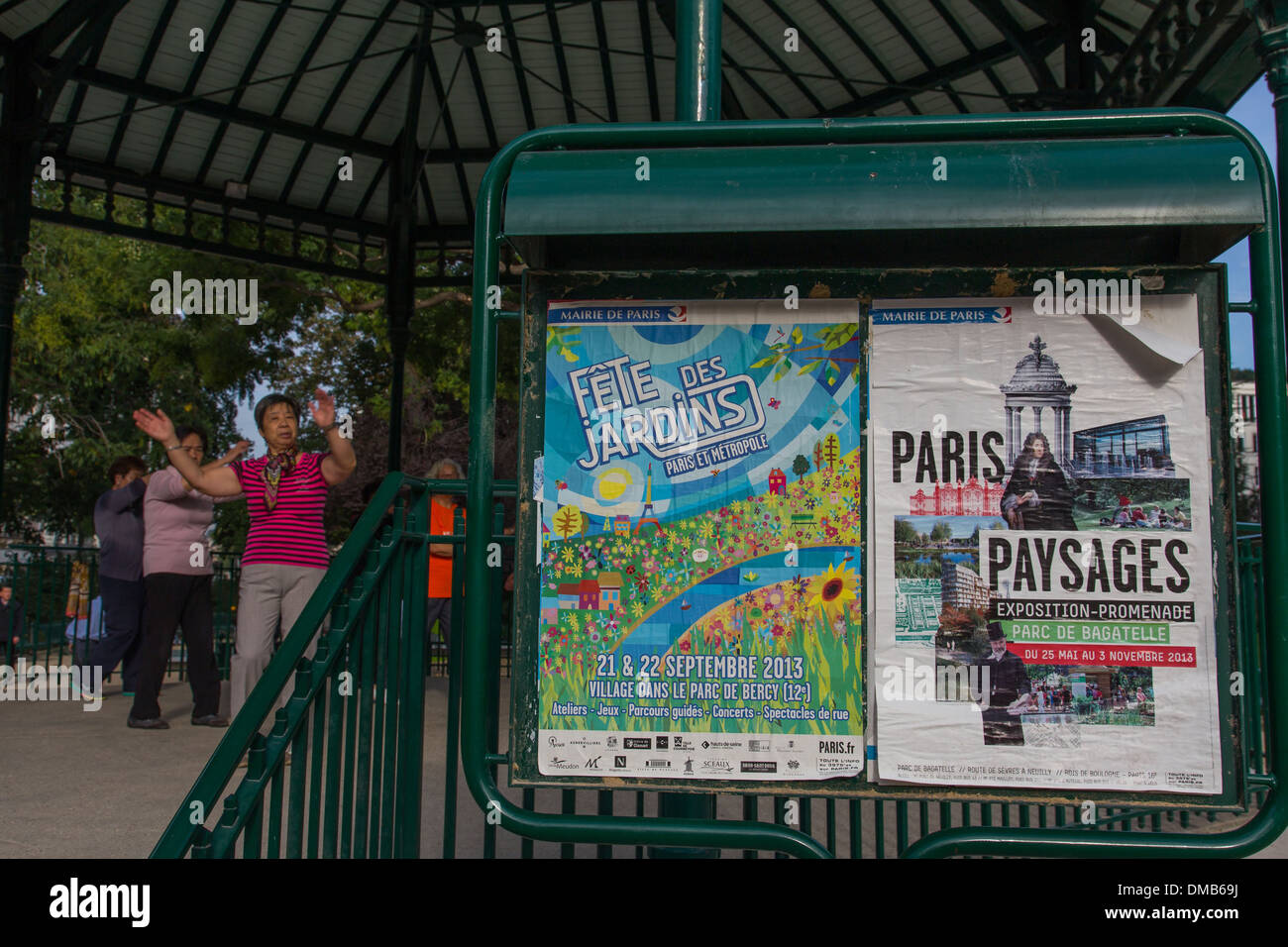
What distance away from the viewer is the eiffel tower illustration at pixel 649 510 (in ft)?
9.61

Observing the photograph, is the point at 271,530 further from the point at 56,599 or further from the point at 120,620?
the point at 56,599

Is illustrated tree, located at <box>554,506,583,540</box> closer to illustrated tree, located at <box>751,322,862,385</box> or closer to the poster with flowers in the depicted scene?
the poster with flowers

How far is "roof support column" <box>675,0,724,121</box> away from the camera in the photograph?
3586 millimetres

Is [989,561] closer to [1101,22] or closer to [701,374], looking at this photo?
[701,374]

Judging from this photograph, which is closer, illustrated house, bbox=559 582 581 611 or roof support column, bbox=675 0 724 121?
illustrated house, bbox=559 582 581 611

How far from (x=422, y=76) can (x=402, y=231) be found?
1.67 metres

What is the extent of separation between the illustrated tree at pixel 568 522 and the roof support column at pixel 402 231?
803 cm

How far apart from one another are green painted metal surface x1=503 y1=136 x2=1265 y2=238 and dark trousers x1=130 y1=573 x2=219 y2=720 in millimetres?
5030

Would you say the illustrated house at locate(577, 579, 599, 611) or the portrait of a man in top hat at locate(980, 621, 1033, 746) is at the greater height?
the illustrated house at locate(577, 579, 599, 611)

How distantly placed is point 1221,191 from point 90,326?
25.8m

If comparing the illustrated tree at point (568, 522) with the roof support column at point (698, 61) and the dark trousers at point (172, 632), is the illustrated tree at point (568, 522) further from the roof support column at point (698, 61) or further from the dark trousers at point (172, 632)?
the dark trousers at point (172, 632)

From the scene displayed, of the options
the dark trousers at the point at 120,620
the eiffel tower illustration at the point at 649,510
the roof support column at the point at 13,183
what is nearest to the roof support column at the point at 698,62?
the eiffel tower illustration at the point at 649,510

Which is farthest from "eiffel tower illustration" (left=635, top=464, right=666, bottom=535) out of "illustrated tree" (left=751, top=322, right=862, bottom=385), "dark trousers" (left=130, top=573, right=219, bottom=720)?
"dark trousers" (left=130, top=573, right=219, bottom=720)
